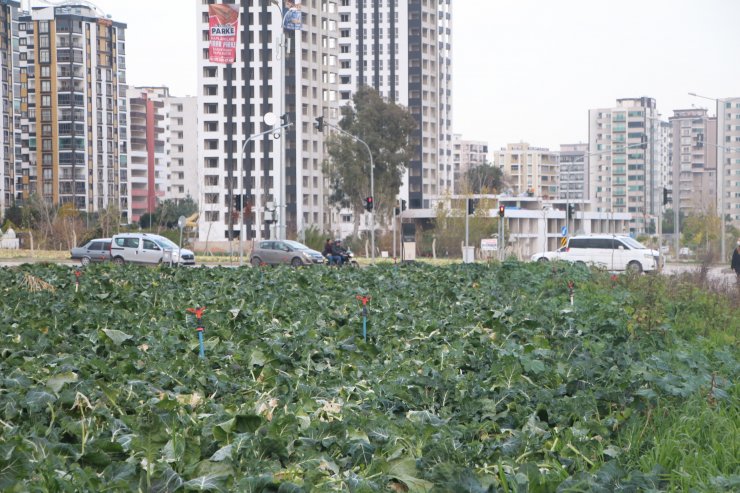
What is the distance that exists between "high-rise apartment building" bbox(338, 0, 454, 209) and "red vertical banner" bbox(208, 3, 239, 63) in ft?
236

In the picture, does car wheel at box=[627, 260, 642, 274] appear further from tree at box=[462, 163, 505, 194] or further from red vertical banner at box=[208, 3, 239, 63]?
tree at box=[462, 163, 505, 194]

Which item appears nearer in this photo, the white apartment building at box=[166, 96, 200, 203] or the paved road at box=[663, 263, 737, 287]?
the paved road at box=[663, 263, 737, 287]

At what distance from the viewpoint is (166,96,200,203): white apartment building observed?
164 m

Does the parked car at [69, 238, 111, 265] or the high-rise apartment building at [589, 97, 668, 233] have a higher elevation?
the high-rise apartment building at [589, 97, 668, 233]

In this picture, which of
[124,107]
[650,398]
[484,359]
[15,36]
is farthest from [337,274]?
[124,107]

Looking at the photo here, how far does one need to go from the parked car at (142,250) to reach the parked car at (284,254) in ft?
10.8

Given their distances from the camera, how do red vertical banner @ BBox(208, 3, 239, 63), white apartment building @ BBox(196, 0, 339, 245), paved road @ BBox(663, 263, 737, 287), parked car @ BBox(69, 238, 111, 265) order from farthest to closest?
white apartment building @ BBox(196, 0, 339, 245), red vertical banner @ BBox(208, 3, 239, 63), parked car @ BBox(69, 238, 111, 265), paved road @ BBox(663, 263, 737, 287)

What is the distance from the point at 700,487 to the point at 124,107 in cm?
14511

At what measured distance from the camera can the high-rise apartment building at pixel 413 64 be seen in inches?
5920

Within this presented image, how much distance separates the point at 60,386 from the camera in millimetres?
6172

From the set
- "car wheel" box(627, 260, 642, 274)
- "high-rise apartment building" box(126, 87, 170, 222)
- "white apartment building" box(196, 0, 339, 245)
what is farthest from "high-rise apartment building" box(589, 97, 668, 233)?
"car wheel" box(627, 260, 642, 274)

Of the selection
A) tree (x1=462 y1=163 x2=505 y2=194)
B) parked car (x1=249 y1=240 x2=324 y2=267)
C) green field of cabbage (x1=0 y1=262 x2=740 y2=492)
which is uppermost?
tree (x1=462 y1=163 x2=505 y2=194)

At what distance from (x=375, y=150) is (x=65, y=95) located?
61.6 m

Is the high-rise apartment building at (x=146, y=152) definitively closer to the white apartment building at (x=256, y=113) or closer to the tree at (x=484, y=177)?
the white apartment building at (x=256, y=113)
